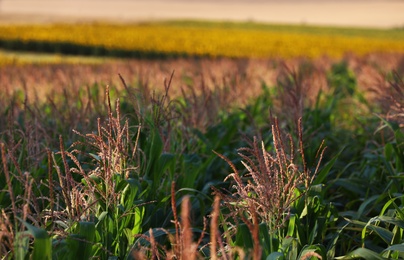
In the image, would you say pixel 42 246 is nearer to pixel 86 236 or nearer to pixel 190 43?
pixel 86 236

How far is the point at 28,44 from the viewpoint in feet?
93.5

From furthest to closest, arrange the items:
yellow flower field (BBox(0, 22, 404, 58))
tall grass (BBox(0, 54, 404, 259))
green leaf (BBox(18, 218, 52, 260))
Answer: yellow flower field (BBox(0, 22, 404, 58)) → tall grass (BBox(0, 54, 404, 259)) → green leaf (BBox(18, 218, 52, 260))

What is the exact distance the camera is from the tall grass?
2.19 meters

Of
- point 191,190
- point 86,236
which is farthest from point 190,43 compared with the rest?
point 86,236

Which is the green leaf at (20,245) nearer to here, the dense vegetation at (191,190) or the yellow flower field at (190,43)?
the dense vegetation at (191,190)

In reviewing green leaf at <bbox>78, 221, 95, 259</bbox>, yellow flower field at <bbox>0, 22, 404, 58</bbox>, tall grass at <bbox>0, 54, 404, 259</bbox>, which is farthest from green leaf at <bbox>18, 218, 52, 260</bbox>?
yellow flower field at <bbox>0, 22, 404, 58</bbox>

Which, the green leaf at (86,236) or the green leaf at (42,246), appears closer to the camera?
the green leaf at (42,246)

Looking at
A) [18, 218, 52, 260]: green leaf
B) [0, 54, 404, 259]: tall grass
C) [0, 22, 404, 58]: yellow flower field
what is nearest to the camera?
[18, 218, 52, 260]: green leaf

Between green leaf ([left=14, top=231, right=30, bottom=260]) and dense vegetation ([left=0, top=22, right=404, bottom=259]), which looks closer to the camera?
green leaf ([left=14, top=231, right=30, bottom=260])

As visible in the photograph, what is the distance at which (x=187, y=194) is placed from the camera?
133 inches

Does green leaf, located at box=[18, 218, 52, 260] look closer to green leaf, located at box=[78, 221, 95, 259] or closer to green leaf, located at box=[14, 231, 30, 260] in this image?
green leaf, located at box=[14, 231, 30, 260]

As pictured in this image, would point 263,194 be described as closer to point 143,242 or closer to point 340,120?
point 143,242

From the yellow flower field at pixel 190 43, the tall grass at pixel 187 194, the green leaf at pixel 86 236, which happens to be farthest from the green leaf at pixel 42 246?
the yellow flower field at pixel 190 43

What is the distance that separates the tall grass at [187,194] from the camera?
2190mm
